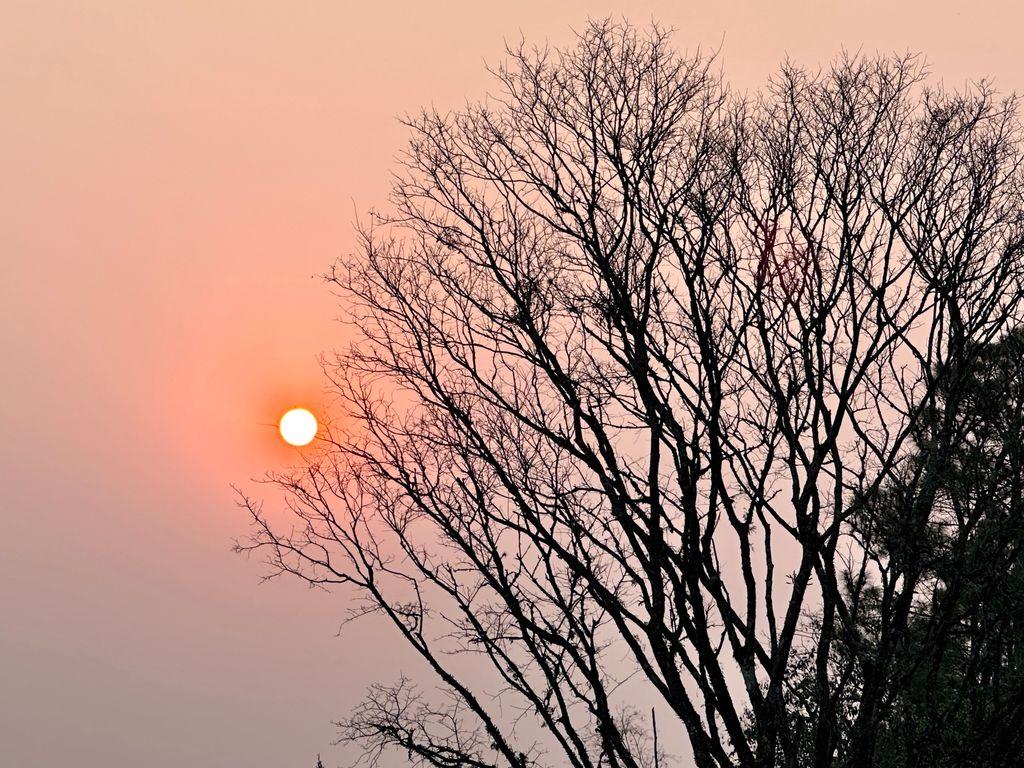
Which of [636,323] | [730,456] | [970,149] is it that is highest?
[970,149]

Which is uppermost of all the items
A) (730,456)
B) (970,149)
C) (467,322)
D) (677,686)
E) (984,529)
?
(970,149)

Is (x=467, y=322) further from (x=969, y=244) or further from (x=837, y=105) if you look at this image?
(x=969, y=244)

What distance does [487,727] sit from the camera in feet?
33.2

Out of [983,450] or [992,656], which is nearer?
[992,656]

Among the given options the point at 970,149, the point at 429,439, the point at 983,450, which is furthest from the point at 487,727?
the point at 970,149

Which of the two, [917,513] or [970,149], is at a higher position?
[970,149]

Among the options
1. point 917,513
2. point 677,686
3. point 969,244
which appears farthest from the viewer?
point 969,244

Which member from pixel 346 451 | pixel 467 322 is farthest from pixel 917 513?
pixel 346 451

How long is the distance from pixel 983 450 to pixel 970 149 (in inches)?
136

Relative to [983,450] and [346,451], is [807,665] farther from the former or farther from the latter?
[346,451]

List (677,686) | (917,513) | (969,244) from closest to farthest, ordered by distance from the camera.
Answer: (677,686)
(917,513)
(969,244)

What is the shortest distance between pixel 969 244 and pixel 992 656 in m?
4.48

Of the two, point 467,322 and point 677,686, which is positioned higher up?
point 467,322

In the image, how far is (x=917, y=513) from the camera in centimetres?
1008
